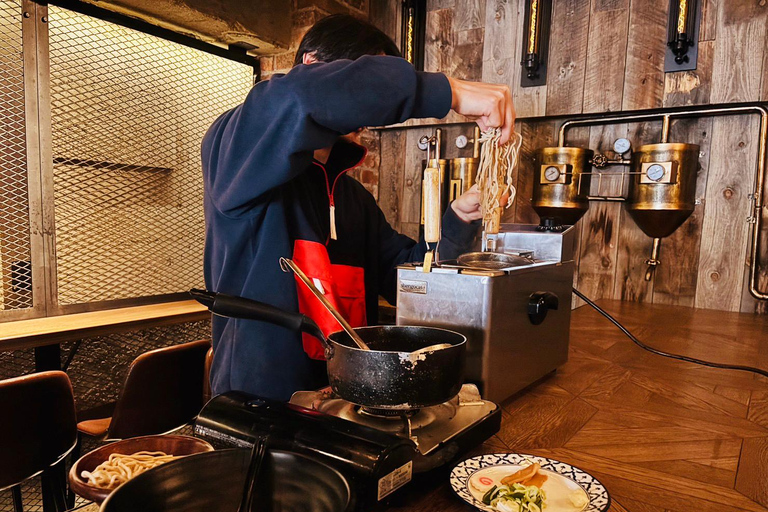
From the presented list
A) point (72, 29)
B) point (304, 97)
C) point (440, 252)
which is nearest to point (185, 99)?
point (72, 29)

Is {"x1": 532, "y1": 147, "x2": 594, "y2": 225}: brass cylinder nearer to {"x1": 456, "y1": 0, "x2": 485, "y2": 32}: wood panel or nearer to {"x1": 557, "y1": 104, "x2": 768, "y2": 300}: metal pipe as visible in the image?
{"x1": 557, "y1": 104, "x2": 768, "y2": 300}: metal pipe

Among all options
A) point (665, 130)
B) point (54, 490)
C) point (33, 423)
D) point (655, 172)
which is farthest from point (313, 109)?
point (665, 130)

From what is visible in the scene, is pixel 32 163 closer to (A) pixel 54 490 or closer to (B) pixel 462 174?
(A) pixel 54 490

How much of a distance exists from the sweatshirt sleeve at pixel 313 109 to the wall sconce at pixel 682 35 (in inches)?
75.9

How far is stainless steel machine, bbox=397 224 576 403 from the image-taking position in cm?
87

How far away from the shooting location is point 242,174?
3.05 feet

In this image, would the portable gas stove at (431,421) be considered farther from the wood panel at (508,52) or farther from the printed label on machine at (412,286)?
the wood panel at (508,52)

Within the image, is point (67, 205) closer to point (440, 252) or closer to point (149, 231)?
point (149, 231)

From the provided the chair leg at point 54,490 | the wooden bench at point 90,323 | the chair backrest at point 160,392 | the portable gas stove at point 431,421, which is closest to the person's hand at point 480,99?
the portable gas stove at point 431,421

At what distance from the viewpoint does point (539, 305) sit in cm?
96

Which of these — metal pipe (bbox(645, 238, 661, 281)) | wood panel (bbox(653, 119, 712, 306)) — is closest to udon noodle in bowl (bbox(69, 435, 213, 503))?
metal pipe (bbox(645, 238, 661, 281))

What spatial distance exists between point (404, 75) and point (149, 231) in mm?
2110

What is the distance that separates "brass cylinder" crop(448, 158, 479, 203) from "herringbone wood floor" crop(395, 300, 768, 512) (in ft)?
4.63

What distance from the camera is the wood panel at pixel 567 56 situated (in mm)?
2549
